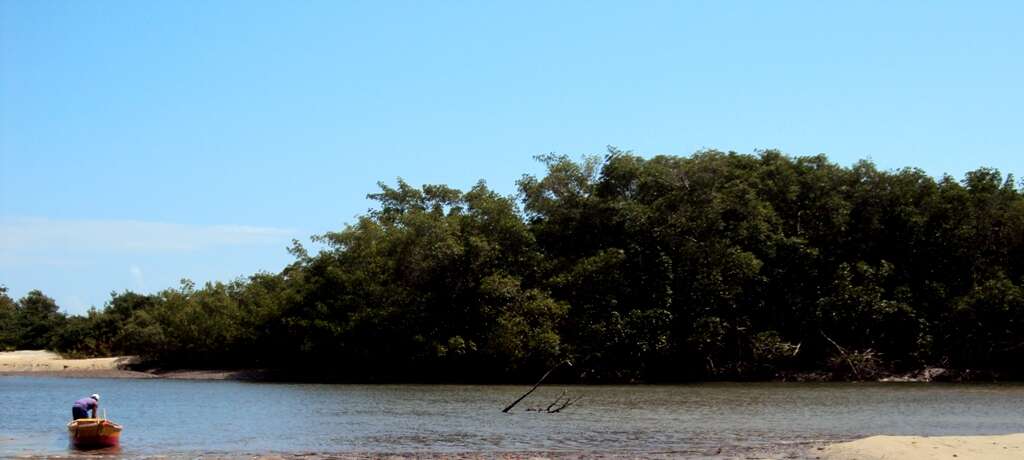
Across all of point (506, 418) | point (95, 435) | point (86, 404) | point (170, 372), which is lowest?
point (506, 418)

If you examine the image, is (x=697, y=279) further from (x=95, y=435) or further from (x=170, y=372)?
(x=170, y=372)

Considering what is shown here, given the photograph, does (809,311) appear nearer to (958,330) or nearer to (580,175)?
(958,330)

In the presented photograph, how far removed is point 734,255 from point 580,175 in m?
9.91

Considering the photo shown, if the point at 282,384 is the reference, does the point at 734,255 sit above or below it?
above

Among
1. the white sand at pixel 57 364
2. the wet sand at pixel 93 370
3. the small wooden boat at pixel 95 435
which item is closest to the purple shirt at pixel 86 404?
the small wooden boat at pixel 95 435

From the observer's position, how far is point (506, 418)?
3067cm

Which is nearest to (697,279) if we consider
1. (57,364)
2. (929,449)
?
(929,449)

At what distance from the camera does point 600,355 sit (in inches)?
1903

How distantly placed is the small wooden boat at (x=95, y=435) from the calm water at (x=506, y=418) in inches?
16.7

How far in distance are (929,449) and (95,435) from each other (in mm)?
19221

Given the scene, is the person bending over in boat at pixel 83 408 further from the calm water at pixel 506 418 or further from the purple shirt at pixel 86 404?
the calm water at pixel 506 418

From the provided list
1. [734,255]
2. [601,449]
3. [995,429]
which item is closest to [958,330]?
[734,255]

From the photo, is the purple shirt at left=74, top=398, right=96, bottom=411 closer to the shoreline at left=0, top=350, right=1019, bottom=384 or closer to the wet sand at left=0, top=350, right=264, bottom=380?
the shoreline at left=0, top=350, right=1019, bottom=384

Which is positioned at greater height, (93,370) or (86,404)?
(93,370)
